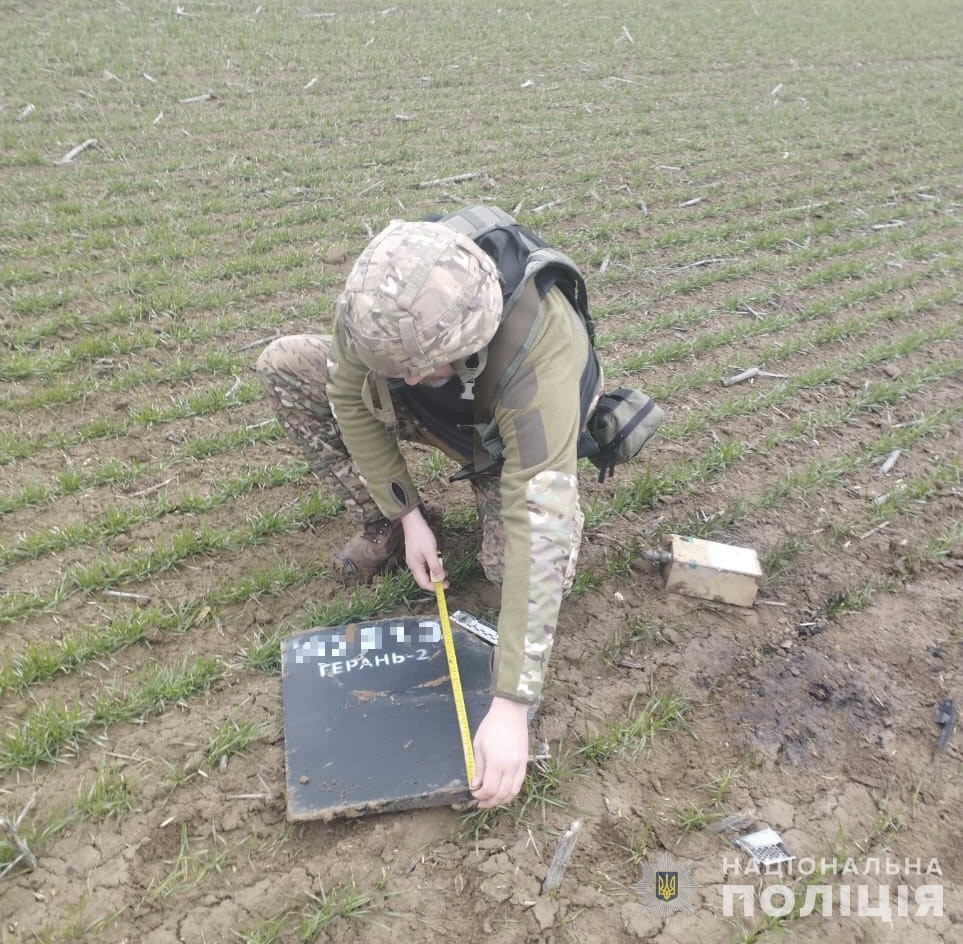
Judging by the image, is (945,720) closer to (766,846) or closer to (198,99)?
(766,846)

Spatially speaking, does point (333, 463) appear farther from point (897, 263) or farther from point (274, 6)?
point (274, 6)

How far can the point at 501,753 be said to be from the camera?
2.24 meters

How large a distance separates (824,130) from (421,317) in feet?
32.1

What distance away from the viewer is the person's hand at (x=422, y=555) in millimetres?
3129

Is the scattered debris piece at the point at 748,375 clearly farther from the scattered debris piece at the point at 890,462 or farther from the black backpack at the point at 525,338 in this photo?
the black backpack at the point at 525,338

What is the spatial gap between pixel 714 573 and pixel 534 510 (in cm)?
150

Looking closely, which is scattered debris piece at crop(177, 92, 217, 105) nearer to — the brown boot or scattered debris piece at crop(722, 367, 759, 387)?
scattered debris piece at crop(722, 367, 759, 387)

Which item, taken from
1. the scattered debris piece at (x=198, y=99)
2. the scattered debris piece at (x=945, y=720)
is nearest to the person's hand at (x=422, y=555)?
the scattered debris piece at (x=945, y=720)

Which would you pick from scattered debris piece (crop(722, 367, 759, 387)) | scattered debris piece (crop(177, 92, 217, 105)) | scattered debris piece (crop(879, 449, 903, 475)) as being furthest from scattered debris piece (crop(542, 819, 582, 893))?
scattered debris piece (crop(177, 92, 217, 105))

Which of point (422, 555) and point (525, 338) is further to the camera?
point (422, 555)

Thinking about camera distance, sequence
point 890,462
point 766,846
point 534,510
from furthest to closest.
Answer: point 890,462, point 766,846, point 534,510

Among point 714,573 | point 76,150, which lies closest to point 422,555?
point 714,573

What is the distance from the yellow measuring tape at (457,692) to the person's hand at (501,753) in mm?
371

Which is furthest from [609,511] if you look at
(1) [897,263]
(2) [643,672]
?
(1) [897,263]
